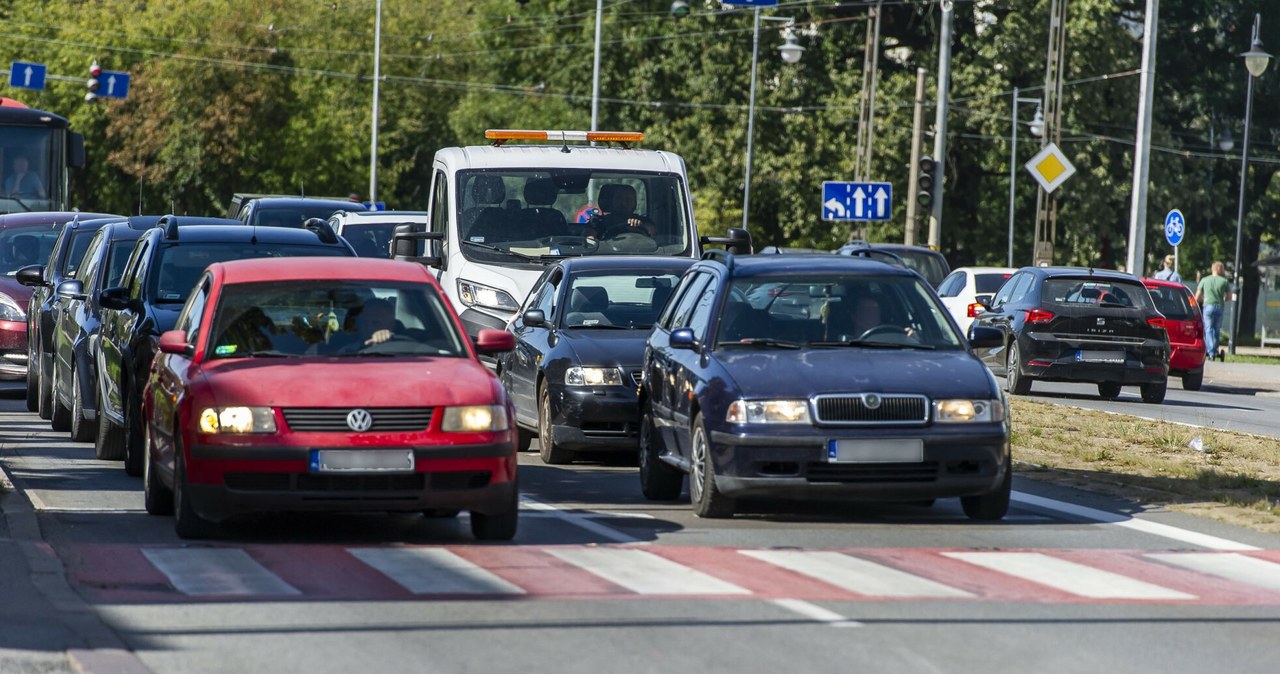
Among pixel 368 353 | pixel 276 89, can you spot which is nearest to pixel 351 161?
pixel 276 89

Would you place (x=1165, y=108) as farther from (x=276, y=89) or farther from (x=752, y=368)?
(x=752, y=368)

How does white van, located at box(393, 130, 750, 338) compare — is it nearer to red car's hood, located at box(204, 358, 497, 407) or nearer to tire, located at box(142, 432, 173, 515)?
tire, located at box(142, 432, 173, 515)

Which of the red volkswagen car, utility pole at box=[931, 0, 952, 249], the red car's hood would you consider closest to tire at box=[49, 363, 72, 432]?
the red volkswagen car

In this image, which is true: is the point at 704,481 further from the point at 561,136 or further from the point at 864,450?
the point at 561,136

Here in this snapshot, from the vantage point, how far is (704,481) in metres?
12.2

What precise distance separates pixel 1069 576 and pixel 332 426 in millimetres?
3489

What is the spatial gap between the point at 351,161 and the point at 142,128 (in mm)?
9723

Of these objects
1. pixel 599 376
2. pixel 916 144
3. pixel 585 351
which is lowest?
pixel 599 376

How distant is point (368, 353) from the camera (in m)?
11.3

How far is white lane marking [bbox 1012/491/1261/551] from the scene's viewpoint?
11602 mm

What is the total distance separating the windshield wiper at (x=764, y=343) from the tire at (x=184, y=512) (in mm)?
3183

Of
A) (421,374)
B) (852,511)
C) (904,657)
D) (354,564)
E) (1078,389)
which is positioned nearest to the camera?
(904,657)

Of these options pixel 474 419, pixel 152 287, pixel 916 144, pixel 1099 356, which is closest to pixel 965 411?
pixel 474 419

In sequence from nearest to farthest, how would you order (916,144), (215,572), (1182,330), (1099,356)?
(215,572)
(1099,356)
(1182,330)
(916,144)
